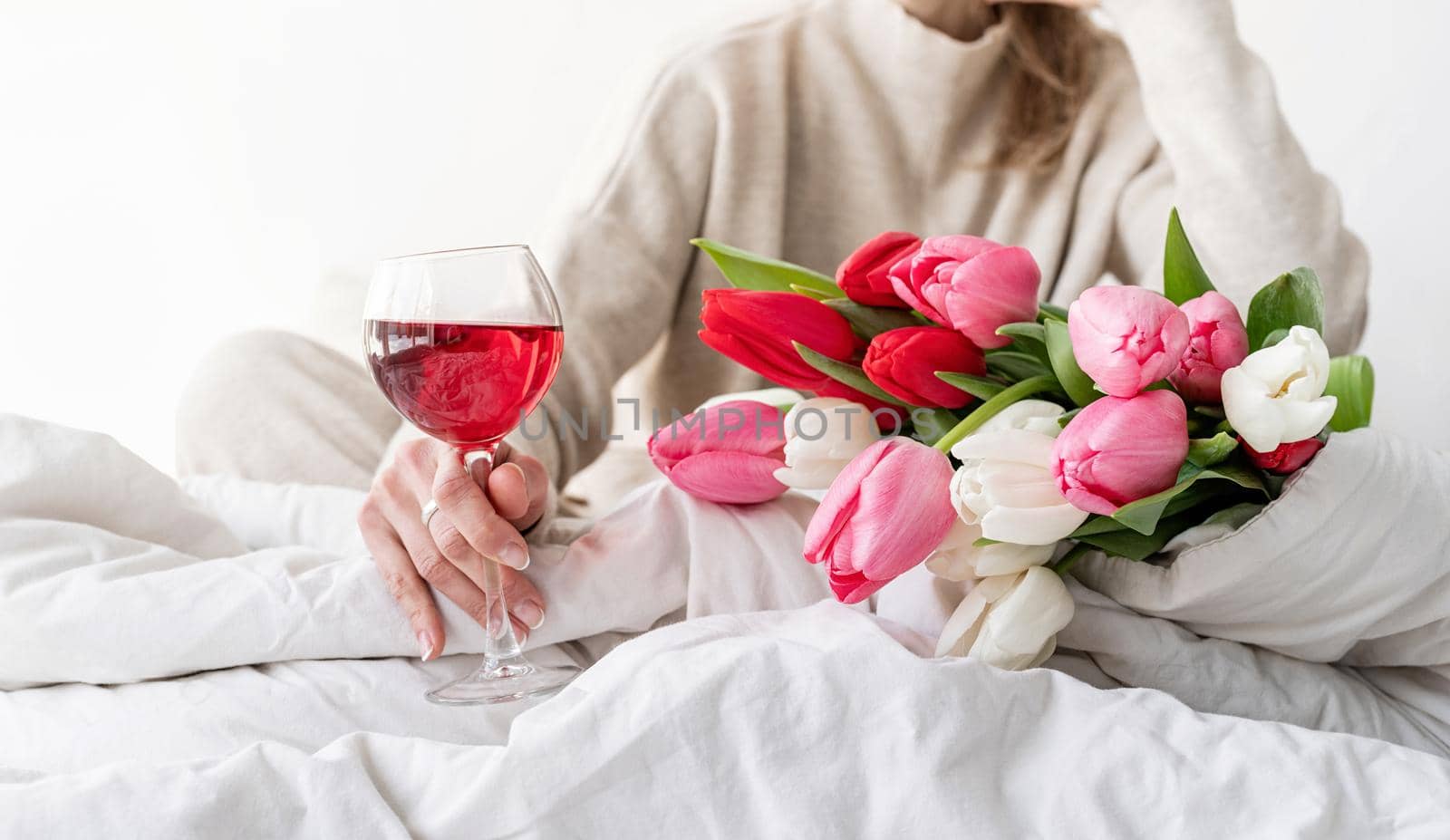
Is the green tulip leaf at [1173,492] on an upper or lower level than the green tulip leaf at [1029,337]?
lower

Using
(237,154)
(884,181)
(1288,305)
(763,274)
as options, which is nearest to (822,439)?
(763,274)

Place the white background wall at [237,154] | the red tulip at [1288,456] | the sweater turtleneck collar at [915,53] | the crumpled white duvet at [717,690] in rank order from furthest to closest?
the white background wall at [237,154] < the sweater turtleneck collar at [915,53] < the red tulip at [1288,456] < the crumpled white duvet at [717,690]

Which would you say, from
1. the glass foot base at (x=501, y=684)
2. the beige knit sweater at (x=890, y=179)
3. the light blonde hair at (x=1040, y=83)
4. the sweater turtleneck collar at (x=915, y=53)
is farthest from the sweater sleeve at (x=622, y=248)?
the glass foot base at (x=501, y=684)

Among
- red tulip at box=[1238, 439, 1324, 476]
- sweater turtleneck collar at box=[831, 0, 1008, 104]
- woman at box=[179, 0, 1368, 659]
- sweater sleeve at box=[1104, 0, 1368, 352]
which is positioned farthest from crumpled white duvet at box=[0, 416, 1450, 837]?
sweater turtleneck collar at box=[831, 0, 1008, 104]

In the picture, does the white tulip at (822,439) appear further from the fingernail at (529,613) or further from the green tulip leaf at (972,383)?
the fingernail at (529,613)

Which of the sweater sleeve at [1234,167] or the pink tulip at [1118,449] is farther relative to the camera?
the sweater sleeve at [1234,167]

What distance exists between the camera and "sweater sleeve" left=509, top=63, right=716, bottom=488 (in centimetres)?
133

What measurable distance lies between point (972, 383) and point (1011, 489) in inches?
4.4

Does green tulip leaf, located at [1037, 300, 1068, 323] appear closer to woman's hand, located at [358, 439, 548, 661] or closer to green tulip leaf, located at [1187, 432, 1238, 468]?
green tulip leaf, located at [1187, 432, 1238, 468]

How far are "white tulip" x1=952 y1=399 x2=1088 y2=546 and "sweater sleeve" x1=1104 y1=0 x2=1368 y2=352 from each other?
0.84 metres

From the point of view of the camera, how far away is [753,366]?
685mm

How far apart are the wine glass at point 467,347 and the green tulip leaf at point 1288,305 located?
1.33ft

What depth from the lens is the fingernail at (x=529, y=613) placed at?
2.32ft

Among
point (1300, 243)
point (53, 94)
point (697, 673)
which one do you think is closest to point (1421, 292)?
point (1300, 243)
